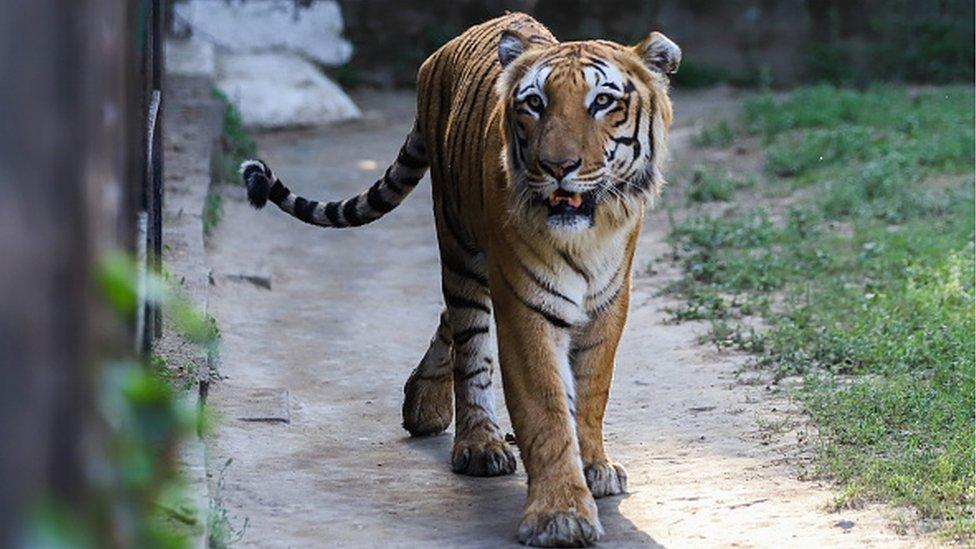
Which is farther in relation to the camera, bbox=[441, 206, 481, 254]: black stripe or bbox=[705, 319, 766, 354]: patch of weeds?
bbox=[705, 319, 766, 354]: patch of weeds

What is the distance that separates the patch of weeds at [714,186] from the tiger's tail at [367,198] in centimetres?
393

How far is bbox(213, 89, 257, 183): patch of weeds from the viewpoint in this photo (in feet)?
29.8

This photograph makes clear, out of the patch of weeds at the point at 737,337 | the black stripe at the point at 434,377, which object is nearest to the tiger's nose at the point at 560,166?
the black stripe at the point at 434,377

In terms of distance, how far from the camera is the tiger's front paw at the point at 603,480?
409 cm

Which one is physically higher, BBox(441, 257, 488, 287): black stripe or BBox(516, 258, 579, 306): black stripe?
BBox(516, 258, 579, 306): black stripe

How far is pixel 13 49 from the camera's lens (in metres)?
1.03

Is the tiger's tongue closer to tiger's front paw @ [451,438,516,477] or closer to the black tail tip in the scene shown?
tiger's front paw @ [451,438,516,477]

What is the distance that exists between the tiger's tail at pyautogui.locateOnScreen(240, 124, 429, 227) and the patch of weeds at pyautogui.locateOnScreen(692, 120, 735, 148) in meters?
5.59

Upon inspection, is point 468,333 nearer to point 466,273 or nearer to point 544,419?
point 466,273

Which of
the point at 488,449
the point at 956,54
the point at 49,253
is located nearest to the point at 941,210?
the point at 488,449

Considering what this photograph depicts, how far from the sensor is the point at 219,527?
334cm

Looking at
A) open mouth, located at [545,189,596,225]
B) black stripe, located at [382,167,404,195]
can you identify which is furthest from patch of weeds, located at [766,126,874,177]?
open mouth, located at [545,189,596,225]

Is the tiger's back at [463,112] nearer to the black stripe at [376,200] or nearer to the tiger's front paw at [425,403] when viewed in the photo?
the black stripe at [376,200]

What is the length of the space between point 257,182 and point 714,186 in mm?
4663
